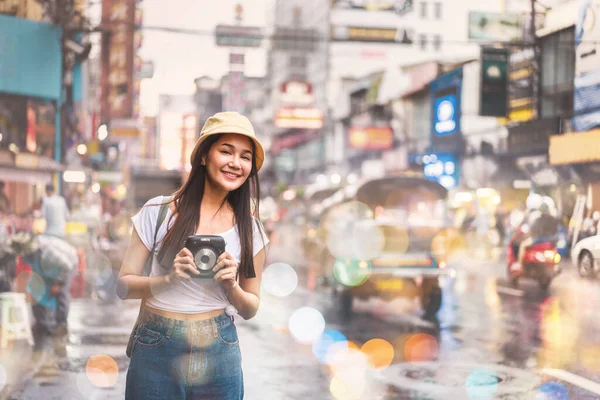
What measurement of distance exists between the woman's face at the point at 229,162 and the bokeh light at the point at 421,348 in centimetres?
605

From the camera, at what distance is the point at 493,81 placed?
19.7m

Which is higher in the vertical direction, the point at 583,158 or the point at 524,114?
the point at 524,114

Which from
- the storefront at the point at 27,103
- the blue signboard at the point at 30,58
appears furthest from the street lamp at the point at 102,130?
the blue signboard at the point at 30,58

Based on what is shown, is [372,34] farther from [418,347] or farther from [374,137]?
[374,137]

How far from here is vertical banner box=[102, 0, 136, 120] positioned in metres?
28.5

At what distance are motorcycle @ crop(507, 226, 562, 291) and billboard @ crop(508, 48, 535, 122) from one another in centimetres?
254

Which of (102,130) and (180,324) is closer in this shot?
(180,324)

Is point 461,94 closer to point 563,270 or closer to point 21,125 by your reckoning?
point 21,125

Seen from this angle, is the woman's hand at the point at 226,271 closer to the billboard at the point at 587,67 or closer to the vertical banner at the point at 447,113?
the billboard at the point at 587,67

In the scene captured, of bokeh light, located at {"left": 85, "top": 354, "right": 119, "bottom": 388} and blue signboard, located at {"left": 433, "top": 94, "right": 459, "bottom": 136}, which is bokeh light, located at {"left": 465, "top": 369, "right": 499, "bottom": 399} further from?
blue signboard, located at {"left": 433, "top": 94, "right": 459, "bottom": 136}

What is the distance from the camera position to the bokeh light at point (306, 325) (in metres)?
10.5

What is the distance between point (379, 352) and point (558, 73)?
22.5 feet

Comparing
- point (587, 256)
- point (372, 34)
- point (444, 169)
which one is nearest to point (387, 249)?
point (587, 256)

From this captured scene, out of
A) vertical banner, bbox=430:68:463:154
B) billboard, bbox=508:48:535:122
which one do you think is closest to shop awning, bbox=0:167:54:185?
billboard, bbox=508:48:535:122
